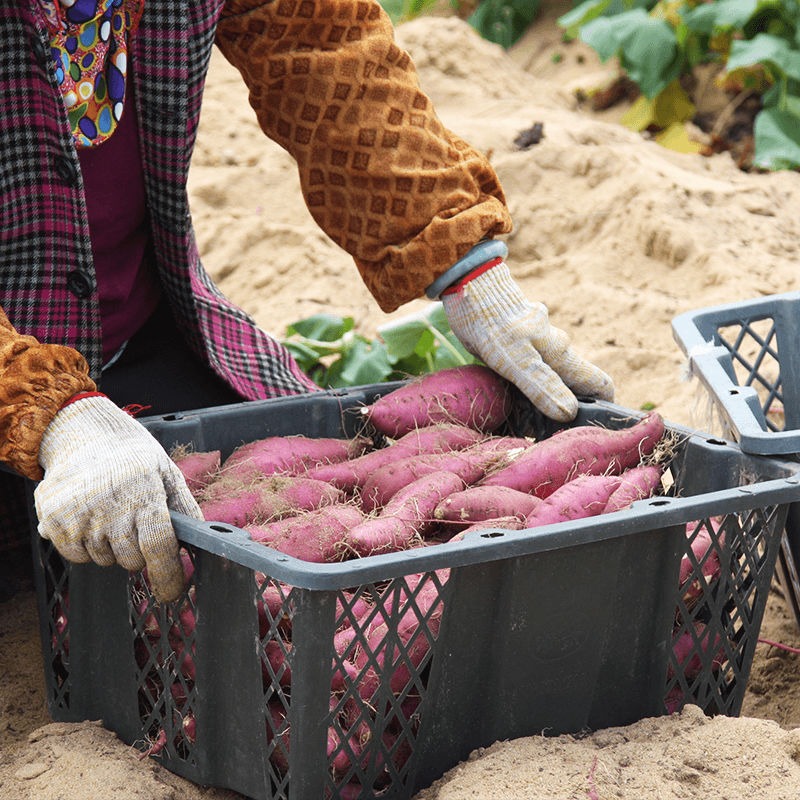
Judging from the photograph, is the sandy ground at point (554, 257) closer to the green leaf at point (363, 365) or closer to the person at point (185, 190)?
the person at point (185, 190)

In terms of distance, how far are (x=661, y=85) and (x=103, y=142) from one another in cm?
317

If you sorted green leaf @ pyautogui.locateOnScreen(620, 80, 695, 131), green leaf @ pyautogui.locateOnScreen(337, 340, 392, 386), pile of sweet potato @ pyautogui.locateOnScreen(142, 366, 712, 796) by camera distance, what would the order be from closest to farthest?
pile of sweet potato @ pyautogui.locateOnScreen(142, 366, 712, 796)
green leaf @ pyautogui.locateOnScreen(337, 340, 392, 386)
green leaf @ pyautogui.locateOnScreen(620, 80, 695, 131)

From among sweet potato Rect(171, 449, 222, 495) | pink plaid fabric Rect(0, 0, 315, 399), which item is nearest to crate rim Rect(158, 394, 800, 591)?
sweet potato Rect(171, 449, 222, 495)

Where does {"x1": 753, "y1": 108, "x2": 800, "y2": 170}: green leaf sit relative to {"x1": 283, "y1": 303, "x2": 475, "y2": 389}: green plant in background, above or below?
above

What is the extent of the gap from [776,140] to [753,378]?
2.35 meters

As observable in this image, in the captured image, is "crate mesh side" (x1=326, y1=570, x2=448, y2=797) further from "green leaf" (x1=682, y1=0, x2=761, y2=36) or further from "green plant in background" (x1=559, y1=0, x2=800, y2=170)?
"green leaf" (x1=682, y1=0, x2=761, y2=36)

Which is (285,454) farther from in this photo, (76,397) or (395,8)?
(395,8)

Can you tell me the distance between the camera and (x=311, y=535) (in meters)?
1.50

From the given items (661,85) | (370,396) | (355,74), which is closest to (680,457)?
(370,396)

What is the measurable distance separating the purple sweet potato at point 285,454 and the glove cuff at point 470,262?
29cm

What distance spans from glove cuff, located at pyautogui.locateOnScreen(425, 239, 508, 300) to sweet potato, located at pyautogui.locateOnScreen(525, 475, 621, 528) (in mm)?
447

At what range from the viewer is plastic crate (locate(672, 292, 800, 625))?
1629 millimetres

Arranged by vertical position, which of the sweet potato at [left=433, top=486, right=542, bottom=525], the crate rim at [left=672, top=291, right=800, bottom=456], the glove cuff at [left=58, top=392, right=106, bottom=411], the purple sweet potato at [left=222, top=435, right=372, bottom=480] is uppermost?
the glove cuff at [left=58, top=392, right=106, bottom=411]

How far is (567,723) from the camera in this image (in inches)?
56.0
